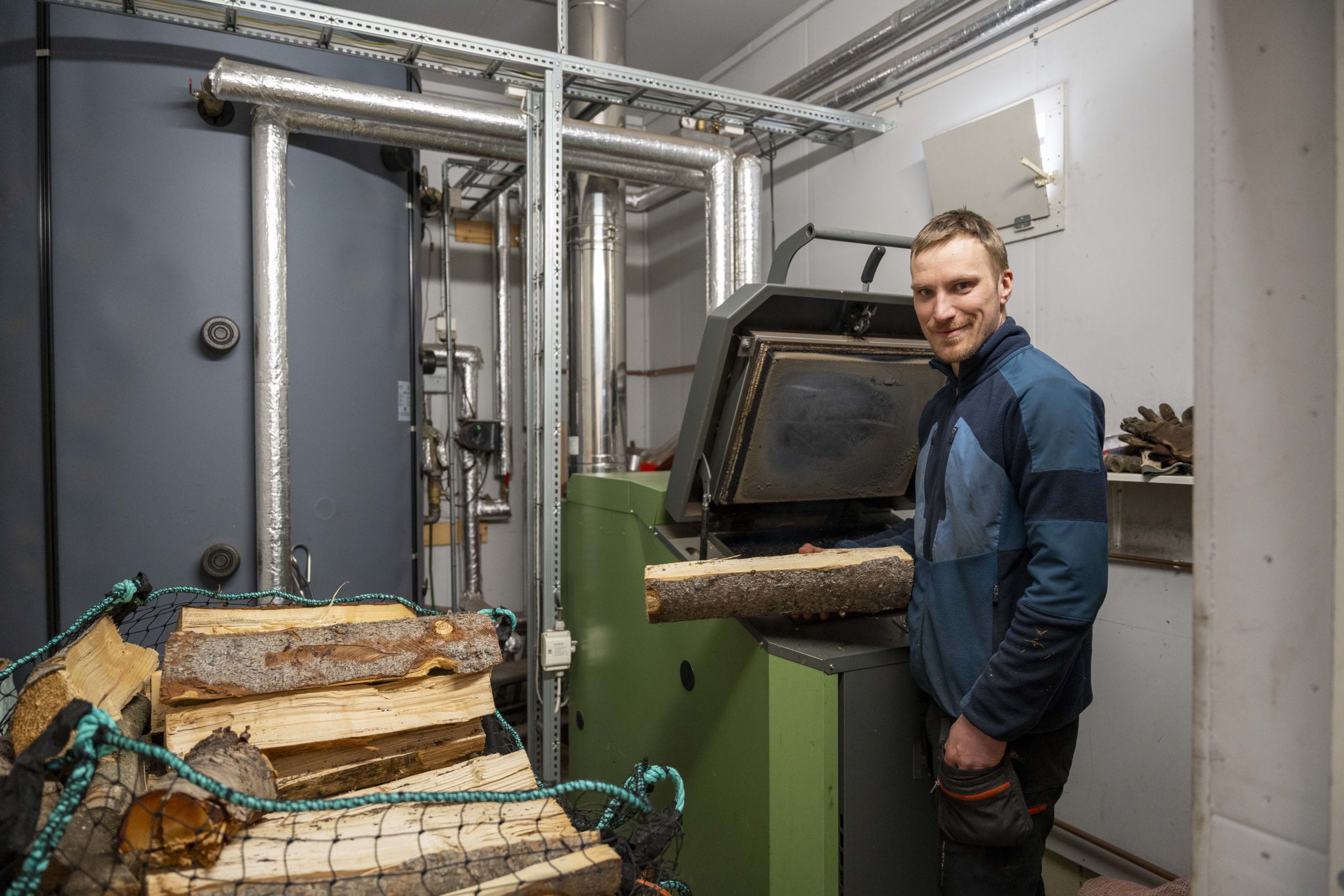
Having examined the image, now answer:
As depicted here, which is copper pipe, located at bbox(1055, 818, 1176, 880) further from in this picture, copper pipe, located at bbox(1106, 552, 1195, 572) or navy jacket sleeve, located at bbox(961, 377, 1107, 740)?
navy jacket sleeve, located at bbox(961, 377, 1107, 740)

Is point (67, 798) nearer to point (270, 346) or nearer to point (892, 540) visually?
point (892, 540)

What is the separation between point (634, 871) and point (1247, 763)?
0.57 metres

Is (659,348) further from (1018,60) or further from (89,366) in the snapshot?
(89,366)

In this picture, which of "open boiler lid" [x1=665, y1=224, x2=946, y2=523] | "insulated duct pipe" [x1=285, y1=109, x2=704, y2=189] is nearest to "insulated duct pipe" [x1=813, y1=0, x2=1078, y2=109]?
"insulated duct pipe" [x1=285, y1=109, x2=704, y2=189]

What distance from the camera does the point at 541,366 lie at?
214cm

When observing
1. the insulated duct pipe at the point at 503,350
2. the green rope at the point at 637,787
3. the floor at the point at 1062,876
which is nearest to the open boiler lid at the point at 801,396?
the green rope at the point at 637,787

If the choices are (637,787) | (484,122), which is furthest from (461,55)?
(637,787)

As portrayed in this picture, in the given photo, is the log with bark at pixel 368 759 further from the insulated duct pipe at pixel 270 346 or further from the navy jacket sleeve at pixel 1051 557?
the insulated duct pipe at pixel 270 346

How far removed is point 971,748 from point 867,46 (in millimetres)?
2370

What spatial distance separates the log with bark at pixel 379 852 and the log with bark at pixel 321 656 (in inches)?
10.1

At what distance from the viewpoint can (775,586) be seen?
1.37 metres

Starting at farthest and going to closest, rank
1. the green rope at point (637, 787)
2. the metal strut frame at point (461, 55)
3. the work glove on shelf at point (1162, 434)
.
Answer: the metal strut frame at point (461, 55) → the work glove on shelf at point (1162, 434) → the green rope at point (637, 787)

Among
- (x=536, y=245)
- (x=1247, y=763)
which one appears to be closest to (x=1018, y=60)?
(x=536, y=245)

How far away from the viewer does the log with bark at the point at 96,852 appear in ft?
2.22
